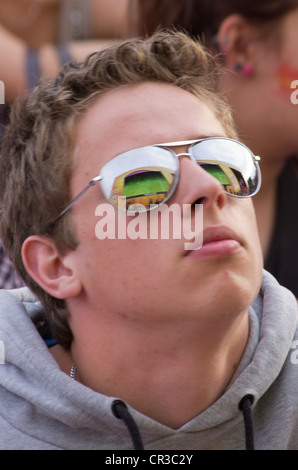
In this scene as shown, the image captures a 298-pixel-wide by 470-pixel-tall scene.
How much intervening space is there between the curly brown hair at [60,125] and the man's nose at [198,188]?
1.01 ft

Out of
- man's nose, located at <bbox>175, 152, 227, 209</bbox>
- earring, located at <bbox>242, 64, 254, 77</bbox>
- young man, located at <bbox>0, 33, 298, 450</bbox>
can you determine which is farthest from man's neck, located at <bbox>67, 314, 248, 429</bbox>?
earring, located at <bbox>242, 64, 254, 77</bbox>

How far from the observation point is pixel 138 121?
1974 millimetres

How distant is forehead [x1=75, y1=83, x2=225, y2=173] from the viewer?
196cm

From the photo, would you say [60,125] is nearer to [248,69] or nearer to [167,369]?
[167,369]

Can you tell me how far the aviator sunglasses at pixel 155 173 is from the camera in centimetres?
188

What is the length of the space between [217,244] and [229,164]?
26 centimetres

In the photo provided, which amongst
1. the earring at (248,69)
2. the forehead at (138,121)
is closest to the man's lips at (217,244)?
the forehead at (138,121)

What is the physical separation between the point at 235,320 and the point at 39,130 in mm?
739

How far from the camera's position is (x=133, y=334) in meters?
1.92

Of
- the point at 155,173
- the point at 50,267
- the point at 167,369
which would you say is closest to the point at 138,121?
the point at 155,173

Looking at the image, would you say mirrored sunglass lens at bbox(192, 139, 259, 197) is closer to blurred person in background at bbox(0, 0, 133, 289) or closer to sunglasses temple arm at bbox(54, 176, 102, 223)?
sunglasses temple arm at bbox(54, 176, 102, 223)

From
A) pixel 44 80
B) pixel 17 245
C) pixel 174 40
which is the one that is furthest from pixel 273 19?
pixel 17 245

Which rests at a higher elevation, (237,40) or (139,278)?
(237,40)
